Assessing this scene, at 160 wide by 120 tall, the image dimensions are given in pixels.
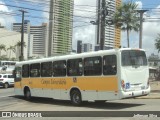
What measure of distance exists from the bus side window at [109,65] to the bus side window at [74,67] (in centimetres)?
188

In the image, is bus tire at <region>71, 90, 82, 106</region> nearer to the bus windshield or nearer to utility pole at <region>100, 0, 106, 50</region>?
the bus windshield

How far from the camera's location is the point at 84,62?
21.0 meters

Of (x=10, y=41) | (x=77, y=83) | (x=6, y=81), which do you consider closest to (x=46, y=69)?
(x=77, y=83)

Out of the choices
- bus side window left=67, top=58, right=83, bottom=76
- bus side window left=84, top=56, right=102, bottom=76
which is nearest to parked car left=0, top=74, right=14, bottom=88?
bus side window left=67, top=58, right=83, bottom=76

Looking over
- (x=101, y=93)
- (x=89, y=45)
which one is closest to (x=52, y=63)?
(x=101, y=93)

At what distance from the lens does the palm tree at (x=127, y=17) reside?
44562mm

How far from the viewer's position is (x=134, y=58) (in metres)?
20.0

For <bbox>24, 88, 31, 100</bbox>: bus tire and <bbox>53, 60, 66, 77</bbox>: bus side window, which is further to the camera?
<bbox>24, 88, 31, 100</bbox>: bus tire

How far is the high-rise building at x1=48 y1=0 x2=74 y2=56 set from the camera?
39.2m

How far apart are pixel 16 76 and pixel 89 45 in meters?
27.1

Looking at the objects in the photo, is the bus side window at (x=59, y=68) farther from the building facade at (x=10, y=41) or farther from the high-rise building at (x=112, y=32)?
the building facade at (x=10, y=41)

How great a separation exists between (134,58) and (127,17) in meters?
25.7

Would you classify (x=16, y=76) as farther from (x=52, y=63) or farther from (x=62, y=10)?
(x=62, y=10)

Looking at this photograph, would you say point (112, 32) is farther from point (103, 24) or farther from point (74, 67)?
point (74, 67)
